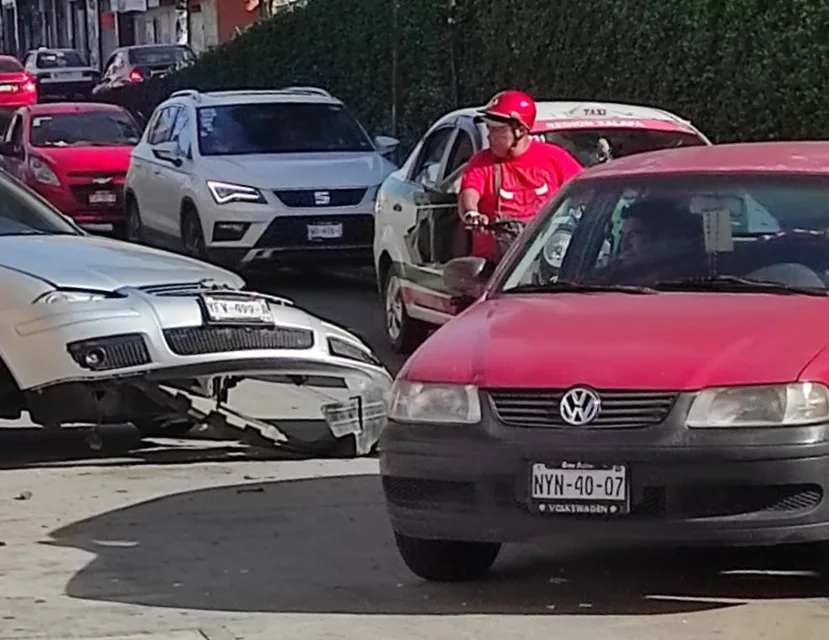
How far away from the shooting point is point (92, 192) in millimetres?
23391

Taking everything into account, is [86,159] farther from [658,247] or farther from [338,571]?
[658,247]

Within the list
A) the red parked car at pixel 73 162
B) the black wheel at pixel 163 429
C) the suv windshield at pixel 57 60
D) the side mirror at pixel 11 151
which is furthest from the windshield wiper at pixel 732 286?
the suv windshield at pixel 57 60

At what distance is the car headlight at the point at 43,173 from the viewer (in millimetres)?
23295

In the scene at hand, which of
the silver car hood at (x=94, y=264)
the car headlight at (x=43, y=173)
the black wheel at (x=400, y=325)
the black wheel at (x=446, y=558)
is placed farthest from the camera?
the car headlight at (x=43, y=173)

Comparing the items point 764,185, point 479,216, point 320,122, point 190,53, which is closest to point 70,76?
point 190,53

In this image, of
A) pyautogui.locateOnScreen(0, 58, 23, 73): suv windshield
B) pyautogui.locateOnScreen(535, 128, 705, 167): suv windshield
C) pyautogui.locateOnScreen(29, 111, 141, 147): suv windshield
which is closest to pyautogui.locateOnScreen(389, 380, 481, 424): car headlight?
pyautogui.locateOnScreen(535, 128, 705, 167): suv windshield

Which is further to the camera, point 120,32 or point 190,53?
point 120,32

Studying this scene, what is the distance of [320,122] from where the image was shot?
19172 millimetres

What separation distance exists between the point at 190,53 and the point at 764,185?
33.1 m

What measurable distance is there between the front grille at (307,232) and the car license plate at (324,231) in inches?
0.8

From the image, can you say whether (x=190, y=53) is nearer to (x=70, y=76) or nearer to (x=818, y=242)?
(x=70, y=76)

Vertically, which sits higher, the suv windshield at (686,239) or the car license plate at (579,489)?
the suv windshield at (686,239)

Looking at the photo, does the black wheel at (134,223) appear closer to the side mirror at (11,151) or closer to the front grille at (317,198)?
the side mirror at (11,151)

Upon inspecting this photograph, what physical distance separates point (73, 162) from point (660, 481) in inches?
694
